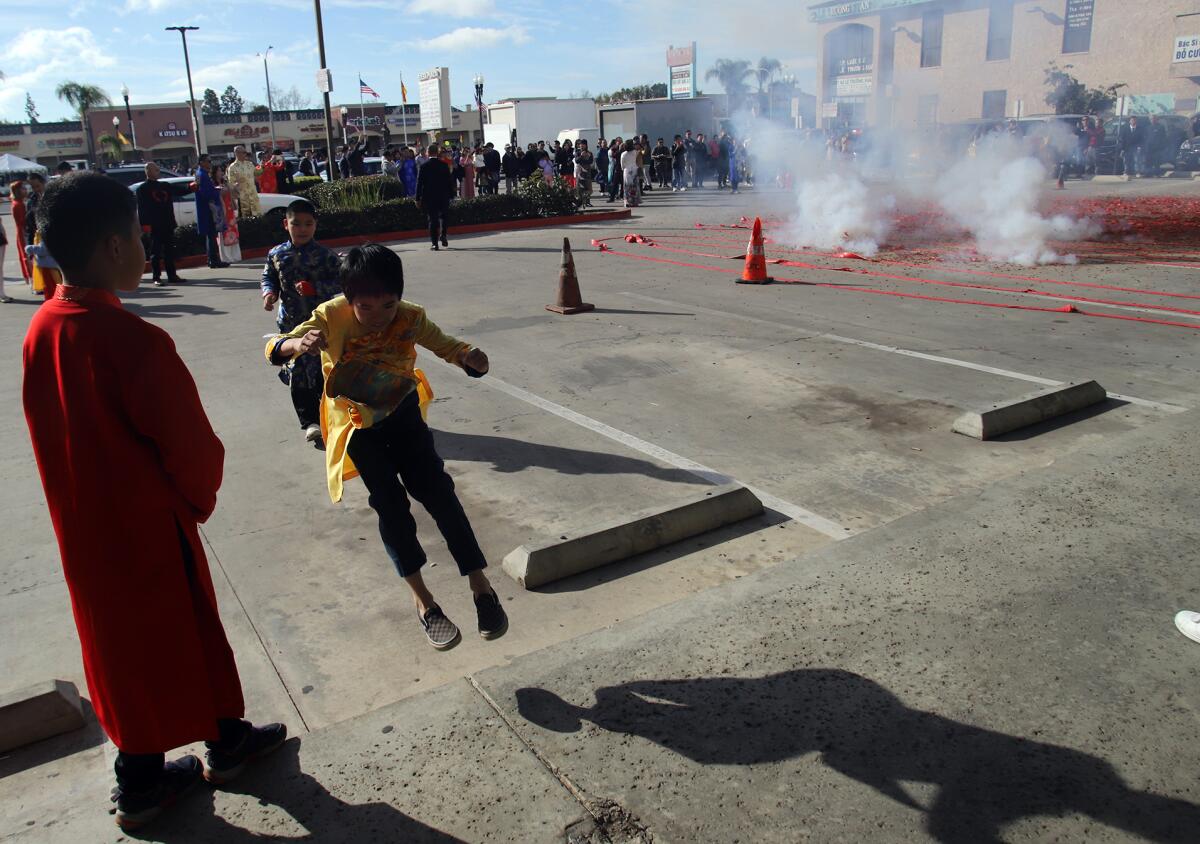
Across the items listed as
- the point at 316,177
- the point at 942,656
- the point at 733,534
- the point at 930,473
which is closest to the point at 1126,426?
the point at 930,473

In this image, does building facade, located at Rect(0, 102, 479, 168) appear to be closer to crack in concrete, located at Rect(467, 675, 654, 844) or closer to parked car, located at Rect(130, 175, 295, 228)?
parked car, located at Rect(130, 175, 295, 228)

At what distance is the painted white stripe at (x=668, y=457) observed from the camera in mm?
4715

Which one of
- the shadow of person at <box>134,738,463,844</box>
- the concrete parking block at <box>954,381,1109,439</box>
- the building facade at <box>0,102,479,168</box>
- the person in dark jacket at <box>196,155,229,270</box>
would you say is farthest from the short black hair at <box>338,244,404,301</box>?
the building facade at <box>0,102,479,168</box>

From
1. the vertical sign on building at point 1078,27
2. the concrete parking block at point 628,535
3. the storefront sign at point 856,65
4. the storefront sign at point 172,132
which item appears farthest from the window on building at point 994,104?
the storefront sign at point 172,132

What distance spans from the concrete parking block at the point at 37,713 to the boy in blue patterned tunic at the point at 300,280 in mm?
3103

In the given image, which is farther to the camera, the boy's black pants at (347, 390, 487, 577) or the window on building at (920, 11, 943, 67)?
the window on building at (920, 11, 943, 67)

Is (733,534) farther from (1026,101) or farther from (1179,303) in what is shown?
(1026,101)

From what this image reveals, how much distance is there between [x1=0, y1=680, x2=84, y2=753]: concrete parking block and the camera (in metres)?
3.03

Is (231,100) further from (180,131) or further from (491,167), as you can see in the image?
(491,167)

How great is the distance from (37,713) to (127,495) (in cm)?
135

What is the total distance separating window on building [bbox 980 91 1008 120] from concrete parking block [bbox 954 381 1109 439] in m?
33.5

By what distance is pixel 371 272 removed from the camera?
128 inches

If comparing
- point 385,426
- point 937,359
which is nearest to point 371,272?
point 385,426

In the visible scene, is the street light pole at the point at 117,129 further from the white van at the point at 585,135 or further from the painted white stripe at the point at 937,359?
the painted white stripe at the point at 937,359
